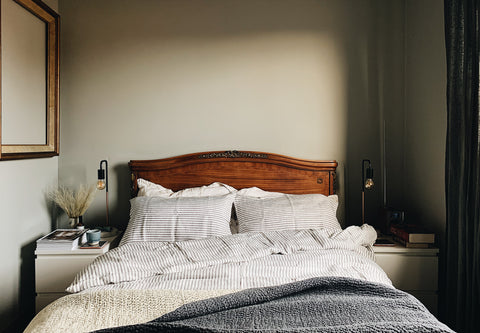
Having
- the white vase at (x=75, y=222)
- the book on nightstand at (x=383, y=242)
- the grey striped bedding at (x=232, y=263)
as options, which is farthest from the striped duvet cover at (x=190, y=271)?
the white vase at (x=75, y=222)

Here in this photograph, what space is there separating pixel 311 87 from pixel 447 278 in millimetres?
1659

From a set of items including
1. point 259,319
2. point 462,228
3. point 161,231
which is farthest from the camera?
point 161,231

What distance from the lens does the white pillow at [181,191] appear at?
113 inches

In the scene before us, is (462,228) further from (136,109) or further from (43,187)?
(43,187)

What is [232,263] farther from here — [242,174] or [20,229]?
[20,229]

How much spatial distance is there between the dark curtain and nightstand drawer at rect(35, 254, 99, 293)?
223 cm

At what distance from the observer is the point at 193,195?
2.88 meters

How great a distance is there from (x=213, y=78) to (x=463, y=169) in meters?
1.87

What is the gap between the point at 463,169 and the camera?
219 centimetres

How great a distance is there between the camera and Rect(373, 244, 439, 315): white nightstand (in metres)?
2.51

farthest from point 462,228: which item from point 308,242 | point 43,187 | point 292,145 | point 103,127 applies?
point 43,187

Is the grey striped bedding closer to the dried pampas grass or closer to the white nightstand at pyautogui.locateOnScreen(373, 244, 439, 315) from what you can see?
the white nightstand at pyautogui.locateOnScreen(373, 244, 439, 315)

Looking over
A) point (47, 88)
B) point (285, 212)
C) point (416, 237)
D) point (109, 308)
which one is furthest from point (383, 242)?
point (47, 88)

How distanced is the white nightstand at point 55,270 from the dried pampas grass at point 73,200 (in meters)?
0.45
